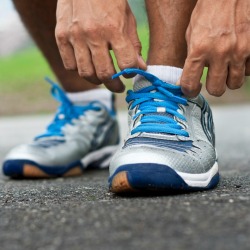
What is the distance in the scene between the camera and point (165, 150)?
126 cm

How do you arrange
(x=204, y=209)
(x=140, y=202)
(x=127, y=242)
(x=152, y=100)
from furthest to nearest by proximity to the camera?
(x=152, y=100)
(x=140, y=202)
(x=204, y=209)
(x=127, y=242)

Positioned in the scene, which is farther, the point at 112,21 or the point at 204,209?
the point at 112,21

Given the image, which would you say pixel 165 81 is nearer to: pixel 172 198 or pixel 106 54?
pixel 106 54

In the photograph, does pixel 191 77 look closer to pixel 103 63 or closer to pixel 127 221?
pixel 103 63

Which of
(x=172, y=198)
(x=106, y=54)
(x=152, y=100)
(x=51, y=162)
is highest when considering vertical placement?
(x=106, y=54)

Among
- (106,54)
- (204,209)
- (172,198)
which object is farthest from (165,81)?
(204,209)

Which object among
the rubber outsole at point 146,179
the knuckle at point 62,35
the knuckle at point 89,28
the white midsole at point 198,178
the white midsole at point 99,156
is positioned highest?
the knuckle at point 89,28

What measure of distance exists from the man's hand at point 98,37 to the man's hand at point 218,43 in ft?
0.41

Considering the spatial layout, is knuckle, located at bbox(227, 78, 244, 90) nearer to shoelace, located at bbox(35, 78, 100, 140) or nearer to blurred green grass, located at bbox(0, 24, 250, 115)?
shoelace, located at bbox(35, 78, 100, 140)

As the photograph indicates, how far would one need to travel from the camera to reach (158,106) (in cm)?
135

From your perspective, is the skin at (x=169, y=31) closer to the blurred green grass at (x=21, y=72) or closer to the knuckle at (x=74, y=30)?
the knuckle at (x=74, y=30)

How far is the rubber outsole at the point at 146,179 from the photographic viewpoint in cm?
118

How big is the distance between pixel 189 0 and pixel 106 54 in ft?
0.81

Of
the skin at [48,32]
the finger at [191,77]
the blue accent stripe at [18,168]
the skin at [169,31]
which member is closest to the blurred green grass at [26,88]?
the skin at [48,32]
